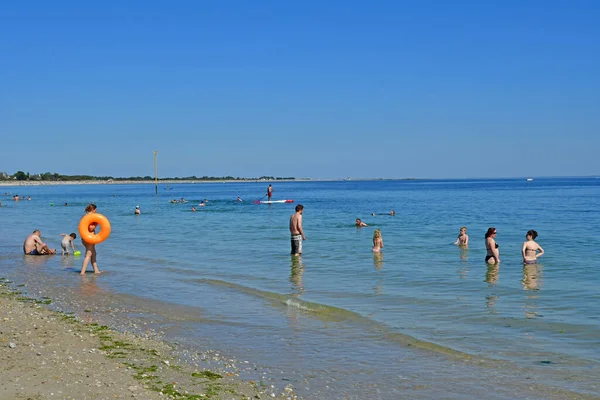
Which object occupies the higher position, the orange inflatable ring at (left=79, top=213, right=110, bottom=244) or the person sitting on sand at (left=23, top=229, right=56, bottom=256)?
the orange inflatable ring at (left=79, top=213, right=110, bottom=244)

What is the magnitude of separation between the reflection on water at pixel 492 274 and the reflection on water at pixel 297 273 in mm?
4386

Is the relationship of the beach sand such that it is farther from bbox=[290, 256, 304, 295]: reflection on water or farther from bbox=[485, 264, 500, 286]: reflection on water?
bbox=[485, 264, 500, 286]: reflection on water

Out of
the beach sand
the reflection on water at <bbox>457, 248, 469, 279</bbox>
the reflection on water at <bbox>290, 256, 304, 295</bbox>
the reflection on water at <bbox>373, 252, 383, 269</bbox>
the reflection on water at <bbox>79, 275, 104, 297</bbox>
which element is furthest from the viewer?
the reflection on water at <bbox>373, 252, 383, 269</bbox>

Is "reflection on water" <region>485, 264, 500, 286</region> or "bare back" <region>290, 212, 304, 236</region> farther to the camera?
"bare back" <region>290, 212, 304, 236</region>

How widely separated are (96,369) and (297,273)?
947 cm

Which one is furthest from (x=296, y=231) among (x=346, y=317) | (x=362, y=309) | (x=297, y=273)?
(x=346, y=317)

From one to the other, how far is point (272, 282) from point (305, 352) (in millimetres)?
6486

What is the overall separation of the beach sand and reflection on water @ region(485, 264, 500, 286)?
347 inches

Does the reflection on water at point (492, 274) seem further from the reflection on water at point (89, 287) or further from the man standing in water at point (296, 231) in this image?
the reflection on water at point (89, 287)

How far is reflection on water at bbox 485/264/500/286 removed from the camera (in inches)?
597

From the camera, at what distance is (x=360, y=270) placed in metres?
17.2

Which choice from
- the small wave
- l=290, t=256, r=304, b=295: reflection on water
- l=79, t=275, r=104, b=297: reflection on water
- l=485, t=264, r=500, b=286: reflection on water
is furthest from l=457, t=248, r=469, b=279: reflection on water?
l=79, t=275, r=104, b=297: reflection on water

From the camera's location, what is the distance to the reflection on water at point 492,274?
1516 cm

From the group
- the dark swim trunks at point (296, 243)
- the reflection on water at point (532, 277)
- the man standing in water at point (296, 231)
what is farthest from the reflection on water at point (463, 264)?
the dark swim trunks at point (296, 243)
